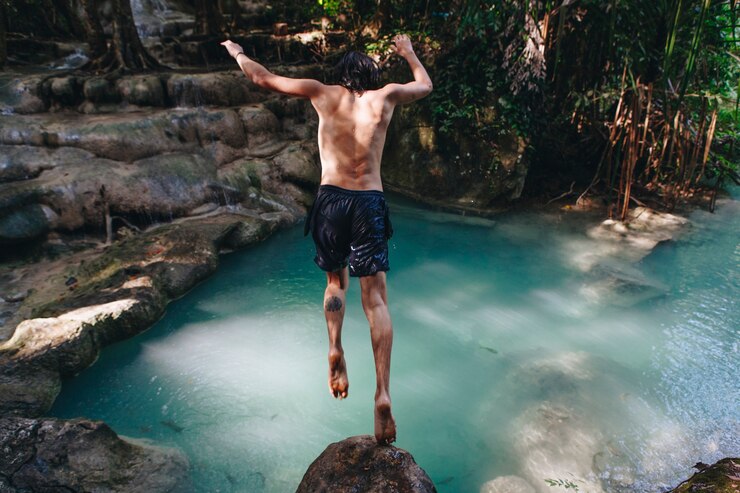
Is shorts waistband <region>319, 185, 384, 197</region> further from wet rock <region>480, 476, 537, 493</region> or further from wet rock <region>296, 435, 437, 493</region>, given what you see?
wet rock <region>480, 476, 537, 493</region>

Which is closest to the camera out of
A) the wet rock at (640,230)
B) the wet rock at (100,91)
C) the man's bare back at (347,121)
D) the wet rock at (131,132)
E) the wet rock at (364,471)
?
the wet rock at (364,471)

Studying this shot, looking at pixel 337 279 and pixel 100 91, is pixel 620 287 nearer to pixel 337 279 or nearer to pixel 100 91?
pixel 337 279

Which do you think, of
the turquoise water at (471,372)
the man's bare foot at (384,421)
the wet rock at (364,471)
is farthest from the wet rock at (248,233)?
the man's bare foot at (384,421)

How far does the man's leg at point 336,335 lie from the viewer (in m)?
2.36

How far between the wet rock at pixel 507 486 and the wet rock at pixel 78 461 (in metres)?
1.72

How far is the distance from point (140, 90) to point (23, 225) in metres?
2.74

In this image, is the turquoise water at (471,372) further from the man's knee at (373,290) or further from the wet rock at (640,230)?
the man's knee at (373,290)

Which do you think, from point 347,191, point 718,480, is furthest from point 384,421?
Answer: point 718,480

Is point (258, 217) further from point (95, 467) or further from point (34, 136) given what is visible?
point (95, 467)

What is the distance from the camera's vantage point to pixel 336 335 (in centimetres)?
240

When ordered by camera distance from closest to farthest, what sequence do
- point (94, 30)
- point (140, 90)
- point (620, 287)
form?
point (620, 287), point (140, 90), point (94, 30)

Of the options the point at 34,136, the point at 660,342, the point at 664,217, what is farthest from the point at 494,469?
the point at 34,136

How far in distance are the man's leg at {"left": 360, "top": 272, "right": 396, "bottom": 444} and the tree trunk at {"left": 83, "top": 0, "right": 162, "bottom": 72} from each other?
6.95m

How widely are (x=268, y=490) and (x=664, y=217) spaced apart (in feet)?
19.9
